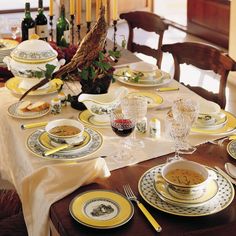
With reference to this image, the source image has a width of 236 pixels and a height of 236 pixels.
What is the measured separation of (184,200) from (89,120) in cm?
66

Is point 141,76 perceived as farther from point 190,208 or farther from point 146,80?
point 190,208

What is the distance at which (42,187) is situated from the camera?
1564mm

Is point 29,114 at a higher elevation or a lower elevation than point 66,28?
lower

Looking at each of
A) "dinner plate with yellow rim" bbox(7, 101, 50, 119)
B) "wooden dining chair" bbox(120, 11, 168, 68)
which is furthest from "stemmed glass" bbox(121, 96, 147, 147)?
"wooden dining chair" bbox(120, 11, 168, 68)

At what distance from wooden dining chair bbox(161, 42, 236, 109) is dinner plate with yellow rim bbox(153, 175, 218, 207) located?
3.11 feet

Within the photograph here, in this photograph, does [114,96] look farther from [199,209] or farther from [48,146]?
[199,209]

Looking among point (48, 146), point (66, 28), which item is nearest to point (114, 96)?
point (48, 146)

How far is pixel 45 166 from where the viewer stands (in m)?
1.61

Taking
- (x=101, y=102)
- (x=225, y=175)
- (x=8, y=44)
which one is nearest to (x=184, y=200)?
(x=225, y=175)

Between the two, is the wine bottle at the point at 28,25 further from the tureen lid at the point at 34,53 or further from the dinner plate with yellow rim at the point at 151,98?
the dinner plate with yellow rim at the point at 151,98

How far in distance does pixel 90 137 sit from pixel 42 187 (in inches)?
13.4

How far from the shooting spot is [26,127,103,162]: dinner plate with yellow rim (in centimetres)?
172

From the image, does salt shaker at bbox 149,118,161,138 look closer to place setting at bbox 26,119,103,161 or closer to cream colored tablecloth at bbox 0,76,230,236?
cream colored tablecloth at bbox 0,76,230,236

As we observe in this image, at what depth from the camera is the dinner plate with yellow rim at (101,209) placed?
138 cm
